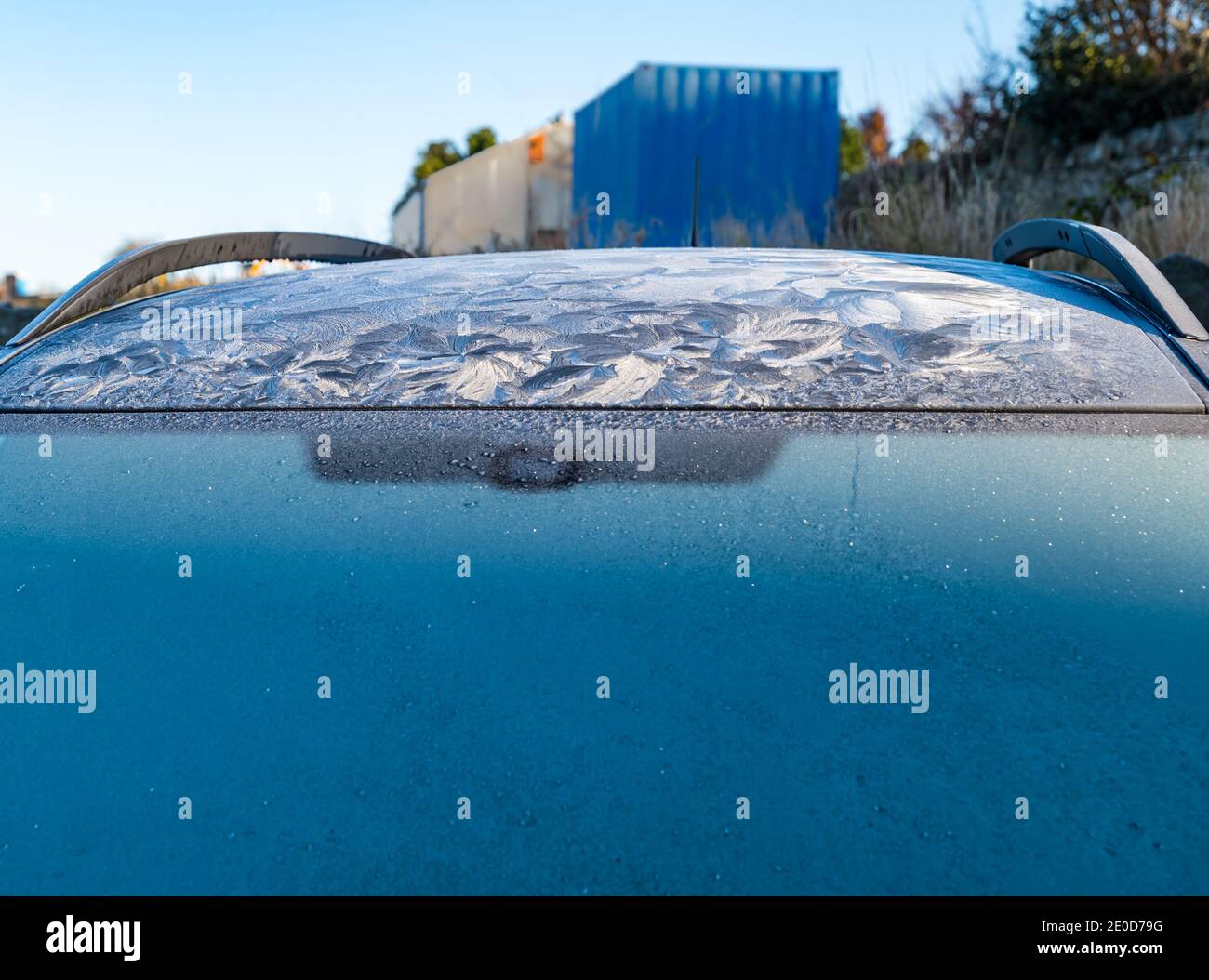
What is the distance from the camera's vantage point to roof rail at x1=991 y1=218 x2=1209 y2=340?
1188 millimetres

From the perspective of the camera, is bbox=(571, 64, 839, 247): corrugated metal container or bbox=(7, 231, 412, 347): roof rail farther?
bbox=(571, 64, 839, 247): corrugated metal container

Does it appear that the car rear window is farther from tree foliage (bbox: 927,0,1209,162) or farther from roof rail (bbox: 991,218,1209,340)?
tree foliage (bbox: 927,0,1209,162)

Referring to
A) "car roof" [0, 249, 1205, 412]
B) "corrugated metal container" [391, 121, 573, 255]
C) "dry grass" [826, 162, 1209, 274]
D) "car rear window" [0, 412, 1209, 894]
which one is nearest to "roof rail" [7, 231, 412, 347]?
"car roof" [0, 249, 1205, 412]

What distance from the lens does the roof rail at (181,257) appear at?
1.37 m

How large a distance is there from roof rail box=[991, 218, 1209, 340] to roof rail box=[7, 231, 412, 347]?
1.20 metres

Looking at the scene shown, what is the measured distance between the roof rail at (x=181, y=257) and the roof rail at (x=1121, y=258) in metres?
1.20

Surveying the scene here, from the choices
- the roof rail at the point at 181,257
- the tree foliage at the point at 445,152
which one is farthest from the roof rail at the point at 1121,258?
the tree foliage at the point at 445,152

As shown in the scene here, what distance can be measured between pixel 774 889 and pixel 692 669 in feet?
0.56

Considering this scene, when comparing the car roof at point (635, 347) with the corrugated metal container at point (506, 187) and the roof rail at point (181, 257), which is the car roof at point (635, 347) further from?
the corrugated metal container at point (506, 187)

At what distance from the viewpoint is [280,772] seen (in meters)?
0.80

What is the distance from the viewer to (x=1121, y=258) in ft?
4.31

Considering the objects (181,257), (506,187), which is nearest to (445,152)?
(506,187)
